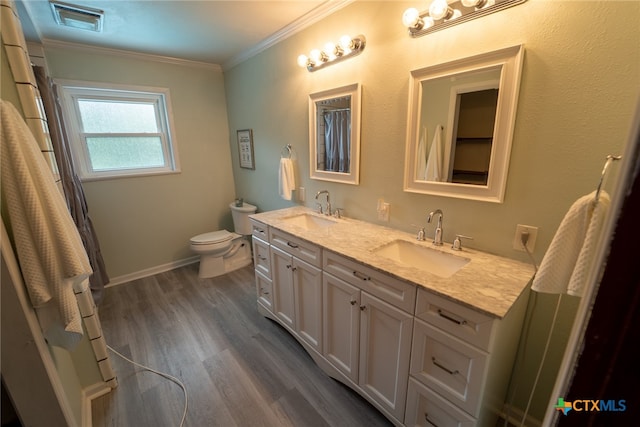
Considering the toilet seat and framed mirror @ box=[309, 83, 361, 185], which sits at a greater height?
framed mirror @ box=[309, 83, 361, 185]

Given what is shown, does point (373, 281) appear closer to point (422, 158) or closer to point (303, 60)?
point (422, 158)

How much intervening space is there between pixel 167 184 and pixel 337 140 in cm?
227

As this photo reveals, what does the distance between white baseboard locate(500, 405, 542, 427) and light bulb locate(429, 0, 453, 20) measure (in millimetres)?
2064

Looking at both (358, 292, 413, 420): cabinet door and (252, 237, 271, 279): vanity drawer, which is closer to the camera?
(358, 292, 413, 420): cabinet door

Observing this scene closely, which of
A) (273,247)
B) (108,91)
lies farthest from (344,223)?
(108,91)

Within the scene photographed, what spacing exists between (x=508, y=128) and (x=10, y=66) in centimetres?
225

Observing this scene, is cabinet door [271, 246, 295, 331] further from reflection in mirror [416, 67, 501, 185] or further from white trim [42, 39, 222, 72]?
white trim [42, 39, 222, 72]

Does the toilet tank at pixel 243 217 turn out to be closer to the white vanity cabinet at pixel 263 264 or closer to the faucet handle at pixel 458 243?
the white vanity cabinet at pixel 263 264

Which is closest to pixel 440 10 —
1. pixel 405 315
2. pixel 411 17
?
pixel 411 17

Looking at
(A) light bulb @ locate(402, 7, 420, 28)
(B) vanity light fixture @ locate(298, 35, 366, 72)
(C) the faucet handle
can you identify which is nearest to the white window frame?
(B) vanity light fixture @ locate(298, 35, 366, 72)

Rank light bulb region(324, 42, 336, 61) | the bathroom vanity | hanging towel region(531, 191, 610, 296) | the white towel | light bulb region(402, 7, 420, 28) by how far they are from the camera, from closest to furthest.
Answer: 1. hanging towel region(531, 191, 610, 296)
2. the bathroom vanity
3. light bulb region(402, 7, 420, 28)
4. light bulb region(324, 42, 336, 61)
5. the white towel

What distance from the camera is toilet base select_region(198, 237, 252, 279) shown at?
3.09 metres

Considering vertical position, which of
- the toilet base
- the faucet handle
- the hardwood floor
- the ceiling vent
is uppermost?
the ceiling vent

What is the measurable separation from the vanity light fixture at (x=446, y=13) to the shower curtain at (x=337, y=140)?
661 millimetres
